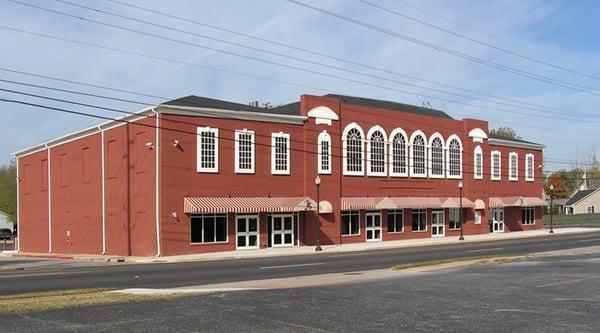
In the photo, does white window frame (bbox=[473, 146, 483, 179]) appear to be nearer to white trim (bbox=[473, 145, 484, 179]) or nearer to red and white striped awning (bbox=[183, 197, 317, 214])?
white trim (bbox=[473, 145, 484, 179])

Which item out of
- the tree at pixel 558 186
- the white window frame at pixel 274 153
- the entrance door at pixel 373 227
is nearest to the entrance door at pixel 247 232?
the white window frame at pixel 274 153

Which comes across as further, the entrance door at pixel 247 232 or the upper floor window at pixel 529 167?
the upper floor window at pixel 529 167

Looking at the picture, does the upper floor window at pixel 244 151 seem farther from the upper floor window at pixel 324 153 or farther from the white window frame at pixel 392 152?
the white window frame at pixel 392 152

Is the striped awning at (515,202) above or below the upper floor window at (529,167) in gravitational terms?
below

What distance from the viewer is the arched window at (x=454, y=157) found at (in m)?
54.0

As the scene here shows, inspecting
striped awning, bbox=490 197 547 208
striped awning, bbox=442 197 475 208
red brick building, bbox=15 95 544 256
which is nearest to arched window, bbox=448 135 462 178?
red brick building, bbox=15 95 544 256

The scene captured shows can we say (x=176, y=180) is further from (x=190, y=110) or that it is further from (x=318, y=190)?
(x=318, y=190)

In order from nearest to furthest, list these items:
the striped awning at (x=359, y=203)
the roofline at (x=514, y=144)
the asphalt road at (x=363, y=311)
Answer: the asphalt road at (x=363, y=311) < the striped awning at (x=359, y=203) < the roofline at (x=514, y=144)

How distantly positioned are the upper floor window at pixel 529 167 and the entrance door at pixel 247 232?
33.6 m

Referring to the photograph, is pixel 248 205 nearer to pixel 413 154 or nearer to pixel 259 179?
pixel 259 179

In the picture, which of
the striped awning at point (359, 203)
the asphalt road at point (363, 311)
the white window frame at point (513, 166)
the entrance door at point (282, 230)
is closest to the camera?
the asphalt road at point (363, 311)

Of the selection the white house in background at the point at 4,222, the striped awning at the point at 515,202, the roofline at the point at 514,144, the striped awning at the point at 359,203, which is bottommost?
the white house in background at the point at 4,222

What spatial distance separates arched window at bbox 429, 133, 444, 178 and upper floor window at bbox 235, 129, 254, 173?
1827 centimetres

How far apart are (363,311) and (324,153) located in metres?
32.9
